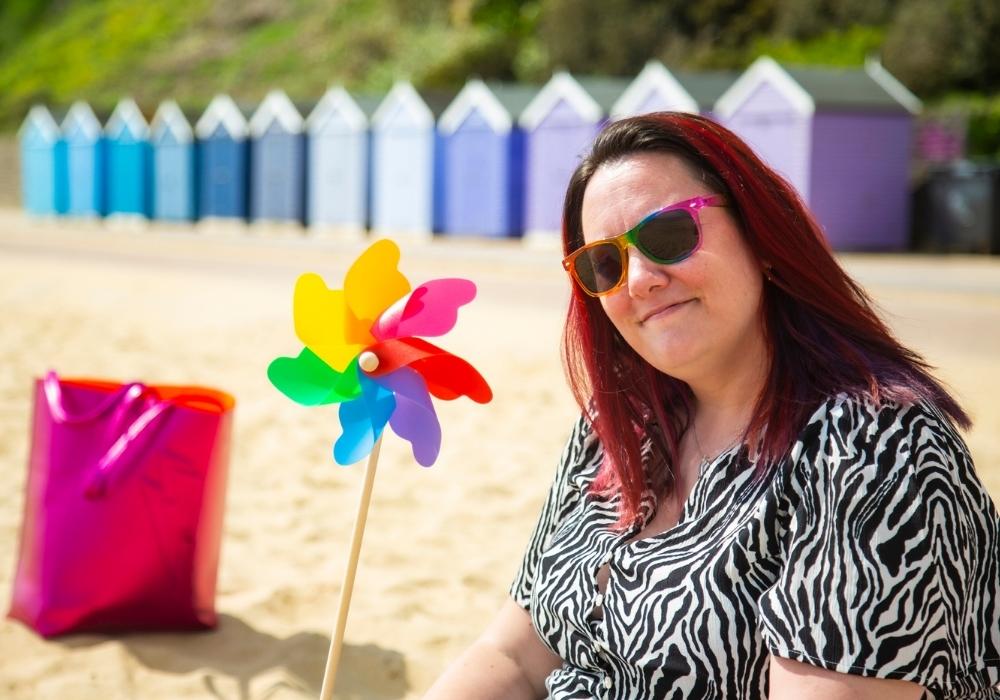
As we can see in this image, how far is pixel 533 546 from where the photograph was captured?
2059mm

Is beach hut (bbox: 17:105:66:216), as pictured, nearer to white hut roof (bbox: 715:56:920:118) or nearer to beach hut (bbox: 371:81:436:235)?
beach hut (bbox: 371:81:436:235)

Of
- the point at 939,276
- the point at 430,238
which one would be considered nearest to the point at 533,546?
the point at 939,276

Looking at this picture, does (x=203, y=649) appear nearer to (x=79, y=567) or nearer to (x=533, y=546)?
(x=79, y=567)

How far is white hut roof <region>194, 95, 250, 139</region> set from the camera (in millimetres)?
26625

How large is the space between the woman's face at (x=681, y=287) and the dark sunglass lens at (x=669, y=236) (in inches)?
0.5

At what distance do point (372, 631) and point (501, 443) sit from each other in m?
2.35

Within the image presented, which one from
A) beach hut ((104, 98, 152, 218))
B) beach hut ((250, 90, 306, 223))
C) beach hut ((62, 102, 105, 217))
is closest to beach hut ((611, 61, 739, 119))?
beach hut ((250, 90, 306, 223))

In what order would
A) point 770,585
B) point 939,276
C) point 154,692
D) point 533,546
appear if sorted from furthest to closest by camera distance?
point 939,276, point 154,692, point 533,546, point 770,585

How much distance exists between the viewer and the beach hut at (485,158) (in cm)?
2134

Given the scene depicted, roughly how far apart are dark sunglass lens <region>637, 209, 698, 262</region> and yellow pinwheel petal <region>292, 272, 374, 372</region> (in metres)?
0.72

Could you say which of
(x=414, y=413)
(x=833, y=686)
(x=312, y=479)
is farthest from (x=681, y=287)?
(x=312, y=479)

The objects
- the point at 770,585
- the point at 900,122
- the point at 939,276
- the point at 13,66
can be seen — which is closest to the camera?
the point at 770,585

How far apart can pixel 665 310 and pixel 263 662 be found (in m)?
2.02

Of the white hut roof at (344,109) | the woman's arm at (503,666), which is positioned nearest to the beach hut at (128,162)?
the white hut roof at (344,109)
